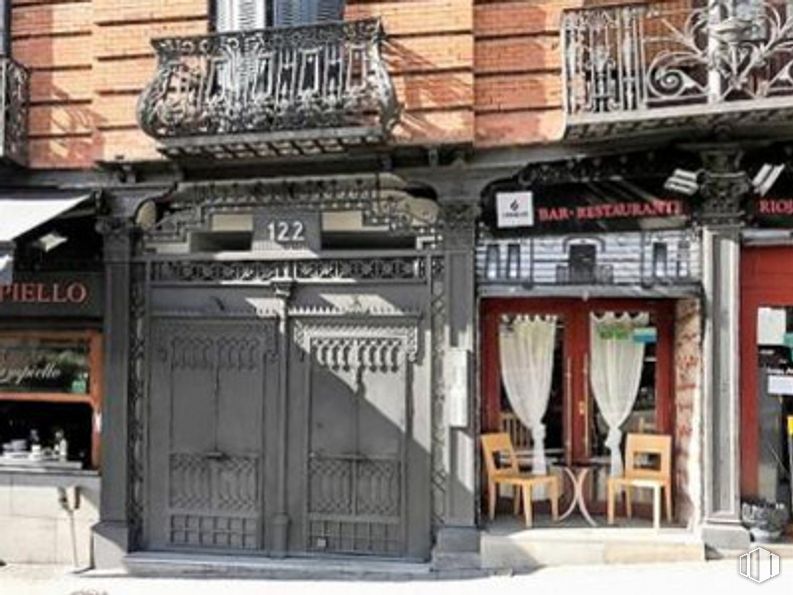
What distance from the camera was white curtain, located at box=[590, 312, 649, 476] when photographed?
32.0ft

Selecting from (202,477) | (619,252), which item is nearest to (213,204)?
(202,477)

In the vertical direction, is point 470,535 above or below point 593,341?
below

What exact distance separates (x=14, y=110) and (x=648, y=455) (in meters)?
7.81

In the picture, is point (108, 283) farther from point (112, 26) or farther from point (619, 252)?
point (619, 252)

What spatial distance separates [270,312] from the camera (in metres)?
9.56

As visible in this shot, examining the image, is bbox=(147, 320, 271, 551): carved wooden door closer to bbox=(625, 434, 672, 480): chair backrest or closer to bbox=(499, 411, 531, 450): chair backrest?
bbox=(499, 411, 531, 450): chair backrest

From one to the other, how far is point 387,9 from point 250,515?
5.47 m

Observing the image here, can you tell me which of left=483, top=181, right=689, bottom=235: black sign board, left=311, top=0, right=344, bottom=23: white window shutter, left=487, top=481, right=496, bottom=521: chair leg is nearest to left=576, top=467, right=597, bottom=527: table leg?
left=487, top=481, right=496, bottom=521: chair leg

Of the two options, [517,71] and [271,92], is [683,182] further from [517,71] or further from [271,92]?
[271,92]

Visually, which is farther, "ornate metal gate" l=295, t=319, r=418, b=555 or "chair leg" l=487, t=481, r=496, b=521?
"chair leg" l=487, t=481, r=496, b=521

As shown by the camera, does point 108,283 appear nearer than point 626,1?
No

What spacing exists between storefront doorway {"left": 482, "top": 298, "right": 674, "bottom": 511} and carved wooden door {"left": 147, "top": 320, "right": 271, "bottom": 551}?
2552mm

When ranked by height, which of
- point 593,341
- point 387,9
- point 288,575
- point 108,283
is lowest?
point 288,575

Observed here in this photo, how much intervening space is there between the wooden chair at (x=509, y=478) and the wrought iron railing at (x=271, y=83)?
3.52 m
